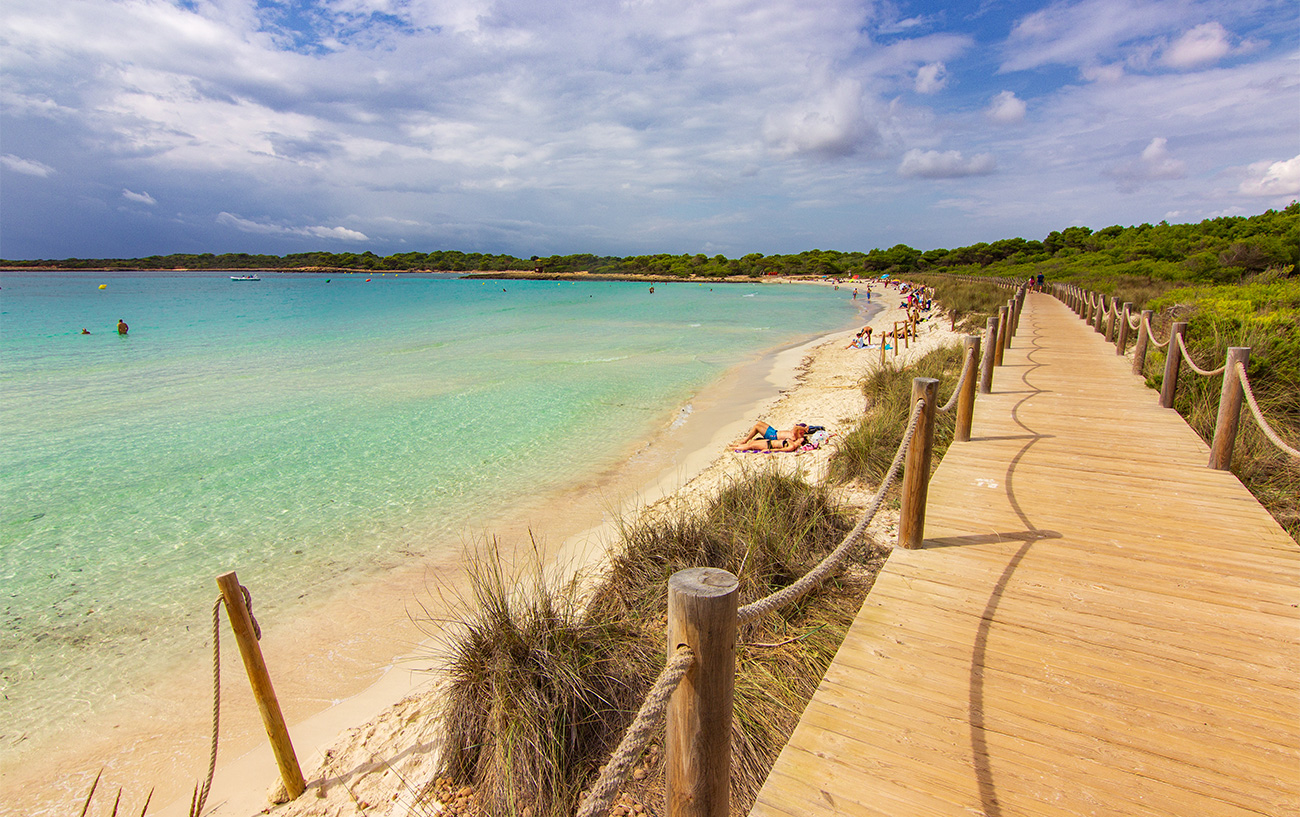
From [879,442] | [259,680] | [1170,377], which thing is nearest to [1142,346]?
[1170,377]

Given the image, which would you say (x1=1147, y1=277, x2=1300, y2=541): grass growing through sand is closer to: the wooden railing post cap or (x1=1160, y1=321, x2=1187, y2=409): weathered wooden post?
(x1=1160, y1=321, x2=1187, y2=409): weathered wooden post

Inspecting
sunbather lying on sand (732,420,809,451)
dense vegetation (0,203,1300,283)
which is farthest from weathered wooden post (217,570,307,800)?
dense vegetation (0,203,1300,283)

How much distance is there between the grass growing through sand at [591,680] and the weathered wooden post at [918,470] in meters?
0.48

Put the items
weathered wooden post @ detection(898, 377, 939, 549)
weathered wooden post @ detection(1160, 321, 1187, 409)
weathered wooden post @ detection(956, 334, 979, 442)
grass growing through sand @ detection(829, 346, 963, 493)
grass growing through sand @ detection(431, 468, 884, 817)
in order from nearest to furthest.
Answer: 1. grass growing through sand @ detection(431, 468, 884, 817)
2. weathered wooden post @ detection(898, 377, 939, 549)
3. weathered wooden post @ detection(956, 334, 979, 442)
4. grass growing through sand @ detection(829, 346, 963, 493)
5. weathered wooden post @ detection(1160, 321, 1187, 409)

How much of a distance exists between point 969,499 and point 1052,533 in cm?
71

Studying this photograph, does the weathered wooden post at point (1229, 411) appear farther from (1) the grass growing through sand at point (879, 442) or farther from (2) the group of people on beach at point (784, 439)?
(2) the group of people on beach at point (784, 439)

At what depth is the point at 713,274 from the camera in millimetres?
120750

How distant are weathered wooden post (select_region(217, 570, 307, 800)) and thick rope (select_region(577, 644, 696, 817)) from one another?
2.39 m

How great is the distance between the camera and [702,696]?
5.10ft

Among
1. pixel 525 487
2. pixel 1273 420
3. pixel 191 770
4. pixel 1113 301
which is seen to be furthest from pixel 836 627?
pixel 1113 301

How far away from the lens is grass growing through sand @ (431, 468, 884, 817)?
9.23 feet

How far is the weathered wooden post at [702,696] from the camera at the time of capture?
1496 mm

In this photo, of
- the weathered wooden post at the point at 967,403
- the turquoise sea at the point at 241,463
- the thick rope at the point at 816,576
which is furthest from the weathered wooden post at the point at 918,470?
the turquoise sea at the point at 241,463

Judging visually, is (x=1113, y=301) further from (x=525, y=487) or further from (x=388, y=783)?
(x=388, y=783)
